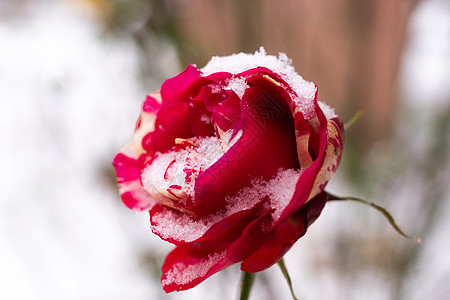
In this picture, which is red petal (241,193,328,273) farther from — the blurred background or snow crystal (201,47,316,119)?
the blurred background

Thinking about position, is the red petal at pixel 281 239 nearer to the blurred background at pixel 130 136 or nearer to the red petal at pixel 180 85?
the red petal at pixel 180 85

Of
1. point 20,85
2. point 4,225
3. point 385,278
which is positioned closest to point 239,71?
point 385,278

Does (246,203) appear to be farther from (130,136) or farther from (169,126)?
(130,136)

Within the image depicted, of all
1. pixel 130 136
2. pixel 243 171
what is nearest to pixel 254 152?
pixel 243 171

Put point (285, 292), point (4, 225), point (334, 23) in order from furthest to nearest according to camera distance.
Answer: point (334, 23)
point (4, 225)
point (285, 292)

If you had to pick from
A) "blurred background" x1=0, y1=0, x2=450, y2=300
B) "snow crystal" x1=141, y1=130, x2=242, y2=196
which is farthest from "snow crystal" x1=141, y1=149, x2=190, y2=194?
"blurred background" x1=0, y1=0, x2=450, y2=300

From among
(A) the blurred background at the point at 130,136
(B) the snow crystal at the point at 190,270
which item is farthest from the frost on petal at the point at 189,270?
(A) the blurred background at the point at 130,136

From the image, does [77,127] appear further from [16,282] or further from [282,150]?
[282,150]
